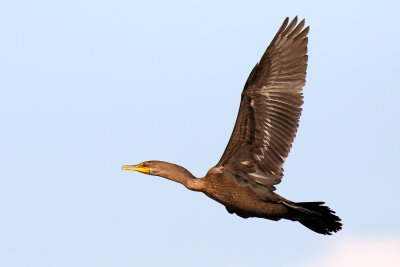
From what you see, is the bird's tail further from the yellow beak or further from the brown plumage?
the yellow beak

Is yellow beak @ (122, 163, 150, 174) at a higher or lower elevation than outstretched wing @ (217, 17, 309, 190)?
lower

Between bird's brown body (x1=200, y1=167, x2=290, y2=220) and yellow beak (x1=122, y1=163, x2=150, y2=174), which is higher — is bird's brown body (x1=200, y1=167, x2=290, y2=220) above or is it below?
below

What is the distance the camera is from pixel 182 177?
44.0m

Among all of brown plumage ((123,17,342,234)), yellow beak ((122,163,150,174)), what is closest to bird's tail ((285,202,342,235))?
brown plumage ((123,17,342,234))

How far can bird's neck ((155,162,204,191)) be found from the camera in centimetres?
4397

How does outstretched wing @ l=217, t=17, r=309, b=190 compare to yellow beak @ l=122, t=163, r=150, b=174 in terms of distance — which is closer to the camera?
outstretched wing @ l=217, t=17, r=309, b=190

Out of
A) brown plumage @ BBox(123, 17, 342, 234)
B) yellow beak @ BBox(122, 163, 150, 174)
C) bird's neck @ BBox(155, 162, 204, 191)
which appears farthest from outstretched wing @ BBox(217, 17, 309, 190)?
yellow beak @ BBox(122, 163, 150, 174)

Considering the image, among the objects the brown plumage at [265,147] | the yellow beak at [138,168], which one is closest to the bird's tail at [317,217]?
the brown plumage at [265,147]

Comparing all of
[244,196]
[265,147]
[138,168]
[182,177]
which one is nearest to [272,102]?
[265,147]

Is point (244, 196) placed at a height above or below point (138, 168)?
below

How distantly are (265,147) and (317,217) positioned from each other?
1104mm

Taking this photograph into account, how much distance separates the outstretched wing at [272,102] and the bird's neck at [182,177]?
1.41 feet

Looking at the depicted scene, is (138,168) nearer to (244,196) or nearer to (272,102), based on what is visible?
(244,196)

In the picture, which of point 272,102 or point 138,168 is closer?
point 272,102
